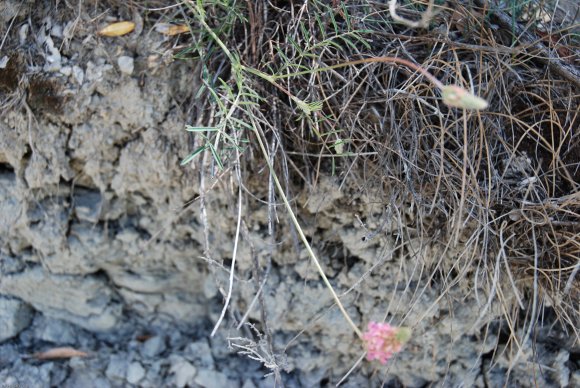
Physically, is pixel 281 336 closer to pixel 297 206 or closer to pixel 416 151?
pixel 297 206

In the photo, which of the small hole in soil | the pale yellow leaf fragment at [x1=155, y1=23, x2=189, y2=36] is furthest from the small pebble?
the pale yellow leaf fragment at [x1=155, y1=23, x2=189, y2=36]

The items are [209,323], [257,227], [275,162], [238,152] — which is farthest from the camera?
[209,323]

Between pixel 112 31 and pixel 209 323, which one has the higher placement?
pixel 112 31

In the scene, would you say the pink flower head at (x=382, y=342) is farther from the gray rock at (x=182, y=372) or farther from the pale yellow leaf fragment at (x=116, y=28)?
the pale yellow leaf fragment at (x=116, y=28)

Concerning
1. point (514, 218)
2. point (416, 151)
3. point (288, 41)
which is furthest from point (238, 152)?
point (514, 218)

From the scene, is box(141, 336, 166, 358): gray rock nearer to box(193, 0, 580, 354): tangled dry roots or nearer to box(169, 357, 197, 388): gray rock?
box(169, 357, 197, 388): gray rock

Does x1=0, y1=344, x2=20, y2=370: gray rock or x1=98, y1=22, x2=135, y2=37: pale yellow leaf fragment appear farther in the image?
x1=0, y1=344, x2=20, y2=370: gray rock
